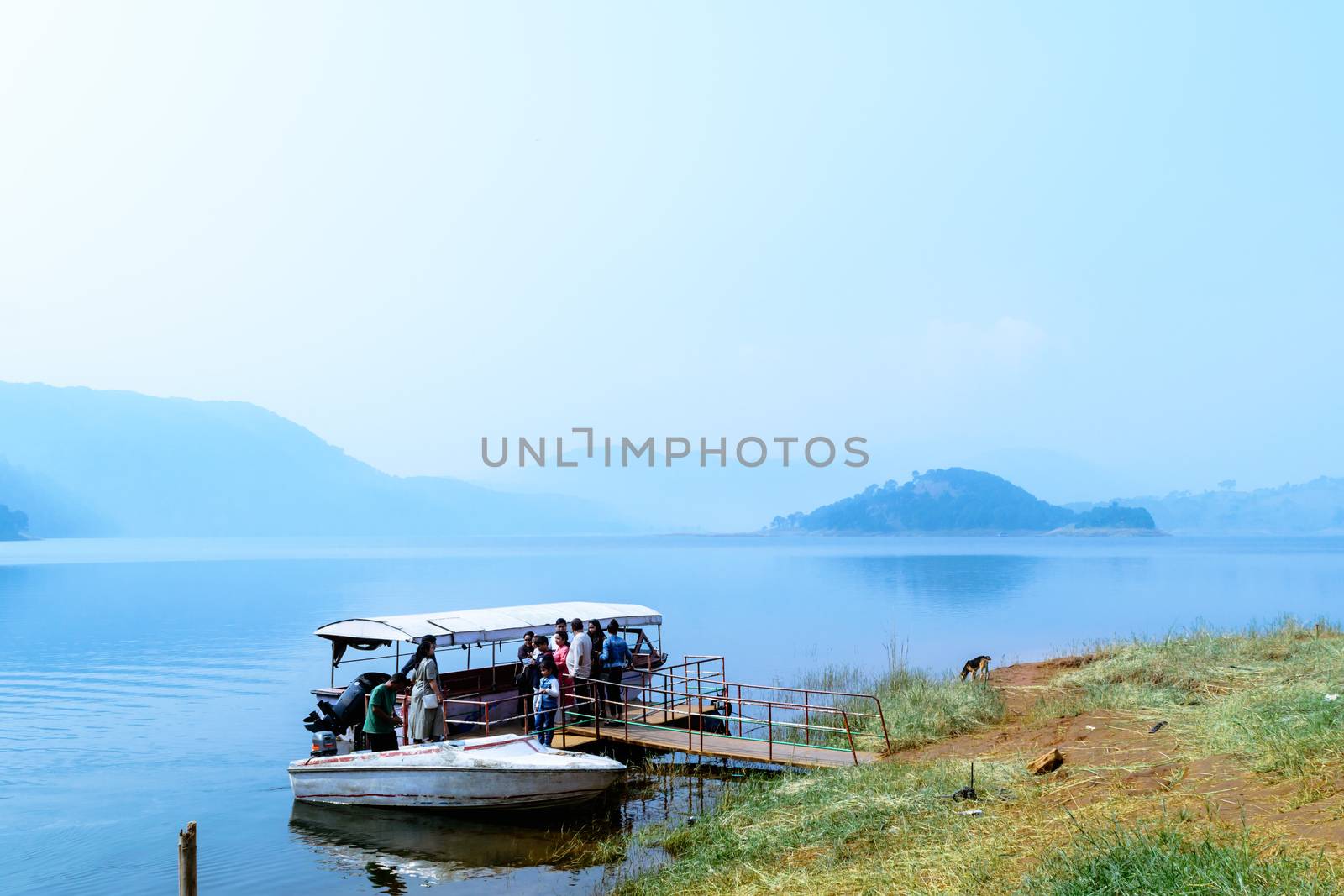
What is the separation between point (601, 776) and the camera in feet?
51.3

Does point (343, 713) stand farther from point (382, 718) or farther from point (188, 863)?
point (188, 863)

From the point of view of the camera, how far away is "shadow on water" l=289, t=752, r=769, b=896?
13700 millimetres

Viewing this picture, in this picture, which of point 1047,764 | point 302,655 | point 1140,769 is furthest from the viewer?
point 302,655

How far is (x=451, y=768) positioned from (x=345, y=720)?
3.65 m

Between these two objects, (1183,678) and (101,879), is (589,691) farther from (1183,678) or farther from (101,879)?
(1183,678)

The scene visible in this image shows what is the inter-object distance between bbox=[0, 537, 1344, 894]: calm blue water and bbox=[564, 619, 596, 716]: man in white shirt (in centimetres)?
219

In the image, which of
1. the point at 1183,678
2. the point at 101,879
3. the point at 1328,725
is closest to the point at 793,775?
the point at 1328,725

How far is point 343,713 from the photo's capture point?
18.4 meters

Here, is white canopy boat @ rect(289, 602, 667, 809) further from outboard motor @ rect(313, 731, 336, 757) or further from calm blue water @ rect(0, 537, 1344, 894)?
calm blue water @ rect(0, 537, 1344, 894)

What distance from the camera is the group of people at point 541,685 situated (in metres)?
16.8

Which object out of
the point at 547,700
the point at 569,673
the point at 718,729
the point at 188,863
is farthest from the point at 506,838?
the point at 718,729

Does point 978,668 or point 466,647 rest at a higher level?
point 466,647

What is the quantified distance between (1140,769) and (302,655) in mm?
38944

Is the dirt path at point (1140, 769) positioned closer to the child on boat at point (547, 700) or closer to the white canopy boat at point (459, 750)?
the white canopy boat at point (459, 750)
